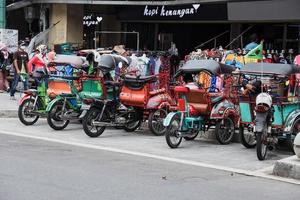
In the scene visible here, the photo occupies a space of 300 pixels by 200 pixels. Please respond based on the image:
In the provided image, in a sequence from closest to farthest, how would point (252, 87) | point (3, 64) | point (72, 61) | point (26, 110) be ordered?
point (252, 87), point (26, 110), point (72, 61), point (3, 64)

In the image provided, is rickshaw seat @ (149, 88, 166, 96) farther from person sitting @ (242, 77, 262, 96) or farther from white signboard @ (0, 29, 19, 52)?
white signboard @ (0, 29, 19, 52)

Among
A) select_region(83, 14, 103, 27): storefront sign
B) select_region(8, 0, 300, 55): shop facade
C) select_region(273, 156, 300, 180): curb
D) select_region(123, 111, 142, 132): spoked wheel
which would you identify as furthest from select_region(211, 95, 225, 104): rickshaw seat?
select_region(83, 14, 103, 27): storefront sign

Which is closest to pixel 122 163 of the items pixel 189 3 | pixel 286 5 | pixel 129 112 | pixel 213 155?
pixel 213 155

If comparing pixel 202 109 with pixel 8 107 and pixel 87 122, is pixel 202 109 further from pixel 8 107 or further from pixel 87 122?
pixel 8 107

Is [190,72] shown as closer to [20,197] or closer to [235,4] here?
[20,197]

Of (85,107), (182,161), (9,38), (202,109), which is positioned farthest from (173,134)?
(9,38)

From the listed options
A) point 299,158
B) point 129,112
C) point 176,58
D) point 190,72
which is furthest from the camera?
point 176,58

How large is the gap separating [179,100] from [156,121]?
1.63 metres

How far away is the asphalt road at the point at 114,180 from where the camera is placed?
6953mm

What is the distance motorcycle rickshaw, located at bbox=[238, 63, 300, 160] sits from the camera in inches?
384

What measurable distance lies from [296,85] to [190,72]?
7.16 feet

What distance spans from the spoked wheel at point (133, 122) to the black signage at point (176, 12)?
27.1ft

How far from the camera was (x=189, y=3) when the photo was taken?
804 inches

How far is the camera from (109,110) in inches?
488
